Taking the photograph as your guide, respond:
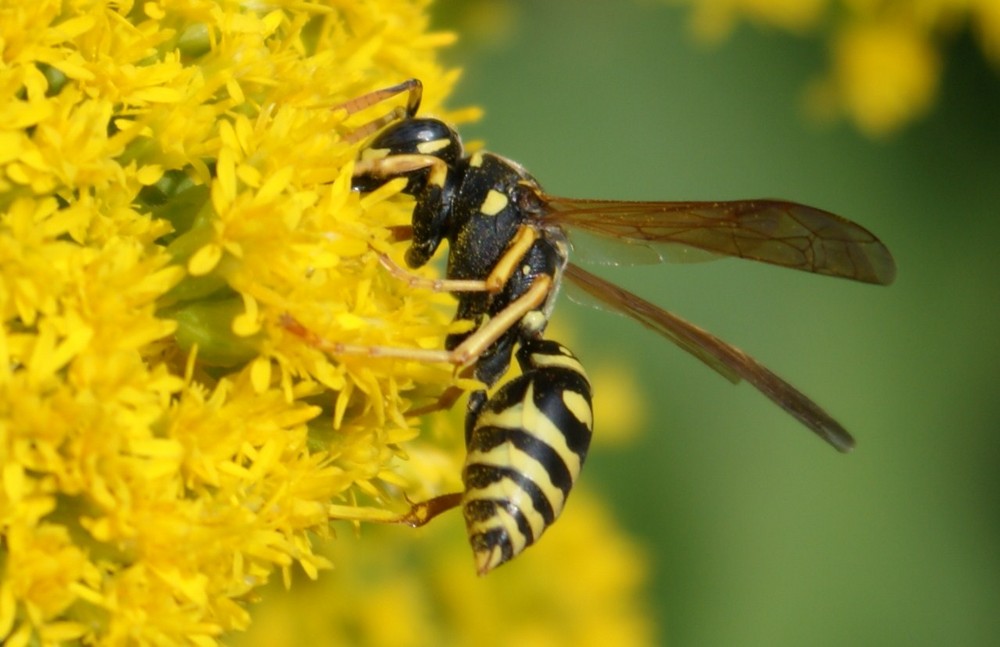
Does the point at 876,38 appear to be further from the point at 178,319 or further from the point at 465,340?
the point at 178,319

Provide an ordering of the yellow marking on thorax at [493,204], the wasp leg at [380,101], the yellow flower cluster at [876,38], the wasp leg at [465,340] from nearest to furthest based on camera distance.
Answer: the wasp leg at [465,340] < the wasp leg at [380,101] < the yellow marking on thorax at [493,204] < the yellow flower cluster at [876,38]

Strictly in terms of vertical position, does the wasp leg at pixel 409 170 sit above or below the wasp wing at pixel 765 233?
below

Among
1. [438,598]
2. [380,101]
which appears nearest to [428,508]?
[380,101]

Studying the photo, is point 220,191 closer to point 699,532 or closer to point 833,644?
point 699,532

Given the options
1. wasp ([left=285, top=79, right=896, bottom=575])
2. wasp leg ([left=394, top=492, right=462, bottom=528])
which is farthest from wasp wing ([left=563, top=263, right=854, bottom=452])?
wasp leg ([left=394, top=492, right=462, bottom=528])

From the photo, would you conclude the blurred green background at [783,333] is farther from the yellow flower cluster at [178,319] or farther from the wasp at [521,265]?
the yellow flower cluster at [178,319]

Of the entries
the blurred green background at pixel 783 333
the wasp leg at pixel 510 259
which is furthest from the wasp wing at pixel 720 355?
the blurred green background at pixel 783 333

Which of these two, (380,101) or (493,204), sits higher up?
(380,101)
